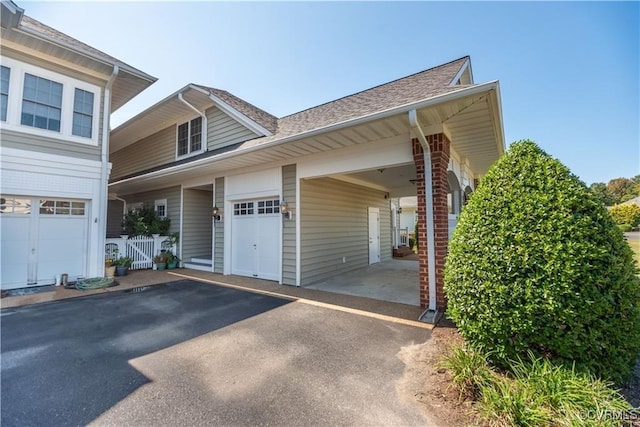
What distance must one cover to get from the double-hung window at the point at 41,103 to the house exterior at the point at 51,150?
0.06 feet

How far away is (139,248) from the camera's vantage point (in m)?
9.72

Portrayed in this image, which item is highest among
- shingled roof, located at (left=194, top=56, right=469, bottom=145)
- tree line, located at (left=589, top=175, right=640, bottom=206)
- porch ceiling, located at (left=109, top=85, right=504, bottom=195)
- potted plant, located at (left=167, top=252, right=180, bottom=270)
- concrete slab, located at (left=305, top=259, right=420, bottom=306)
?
tree line, located at (left=589, top=175, right=640, bottom=206)

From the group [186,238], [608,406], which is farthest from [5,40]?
[608,406]

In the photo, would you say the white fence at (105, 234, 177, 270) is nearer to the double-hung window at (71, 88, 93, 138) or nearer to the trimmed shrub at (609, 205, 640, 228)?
the double-hung window at (71, 88, 93, 138)

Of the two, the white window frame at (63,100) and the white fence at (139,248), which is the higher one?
the white window frame at (63,100)

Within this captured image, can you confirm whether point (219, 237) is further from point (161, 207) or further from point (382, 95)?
point (382, 95)

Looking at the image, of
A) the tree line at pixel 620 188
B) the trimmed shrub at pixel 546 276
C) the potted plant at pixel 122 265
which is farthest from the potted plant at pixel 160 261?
the tree line at pixel 620 188

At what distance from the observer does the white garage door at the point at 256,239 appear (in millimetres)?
7637

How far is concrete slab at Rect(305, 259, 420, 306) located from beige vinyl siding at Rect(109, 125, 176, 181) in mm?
8280

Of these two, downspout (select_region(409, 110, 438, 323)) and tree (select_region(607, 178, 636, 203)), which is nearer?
downspout (select_region(409, 110, 438, 323))

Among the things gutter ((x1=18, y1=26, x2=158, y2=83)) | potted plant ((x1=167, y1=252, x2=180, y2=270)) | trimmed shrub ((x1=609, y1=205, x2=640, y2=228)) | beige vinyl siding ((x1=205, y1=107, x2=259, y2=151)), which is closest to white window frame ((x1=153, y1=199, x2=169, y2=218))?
potted plant ((x1=167, y1=252, x2=180, y2=270))

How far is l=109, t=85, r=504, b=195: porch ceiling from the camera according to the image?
175 inches

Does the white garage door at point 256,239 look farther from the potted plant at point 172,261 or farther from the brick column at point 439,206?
the brick column at point 439,206

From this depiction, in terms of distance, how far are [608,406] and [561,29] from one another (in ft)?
25.0
